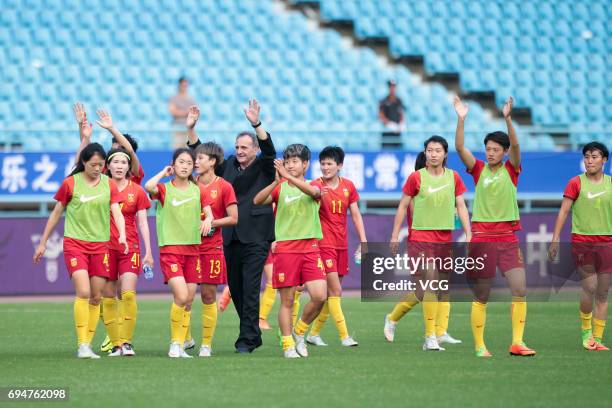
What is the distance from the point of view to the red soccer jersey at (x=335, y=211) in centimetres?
1280

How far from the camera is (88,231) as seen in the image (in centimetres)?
1103

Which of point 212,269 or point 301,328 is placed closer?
point 212,269

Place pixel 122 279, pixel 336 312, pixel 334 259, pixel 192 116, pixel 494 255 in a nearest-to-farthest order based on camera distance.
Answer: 1. pixel 494 255
2. pixel 122 279
3. pixel 192 116
4. pixel 336 312
5. pixel 334 259

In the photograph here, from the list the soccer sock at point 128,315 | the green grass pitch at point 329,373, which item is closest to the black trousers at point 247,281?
the green grass pitch at point 329,373

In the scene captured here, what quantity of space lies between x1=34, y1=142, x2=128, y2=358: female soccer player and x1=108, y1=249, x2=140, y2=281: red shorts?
0.35 metres

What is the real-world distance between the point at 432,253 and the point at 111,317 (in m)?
3.37

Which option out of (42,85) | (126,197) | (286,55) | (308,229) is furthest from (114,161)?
(286,55)

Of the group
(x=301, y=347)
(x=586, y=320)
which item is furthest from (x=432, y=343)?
(x=586, y=320)

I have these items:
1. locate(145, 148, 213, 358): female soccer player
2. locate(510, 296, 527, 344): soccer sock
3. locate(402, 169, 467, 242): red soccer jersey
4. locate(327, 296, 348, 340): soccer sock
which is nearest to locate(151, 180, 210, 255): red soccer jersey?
locate(145, 148, 213, 358): female soccer player

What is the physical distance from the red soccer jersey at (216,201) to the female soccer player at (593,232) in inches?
137

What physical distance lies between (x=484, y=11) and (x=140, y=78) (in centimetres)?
876

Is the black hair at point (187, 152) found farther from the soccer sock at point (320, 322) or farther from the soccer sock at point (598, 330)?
the soccer sock at point (598, 330)

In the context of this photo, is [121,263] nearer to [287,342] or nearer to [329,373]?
[287,342]

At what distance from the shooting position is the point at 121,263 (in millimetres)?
11594
